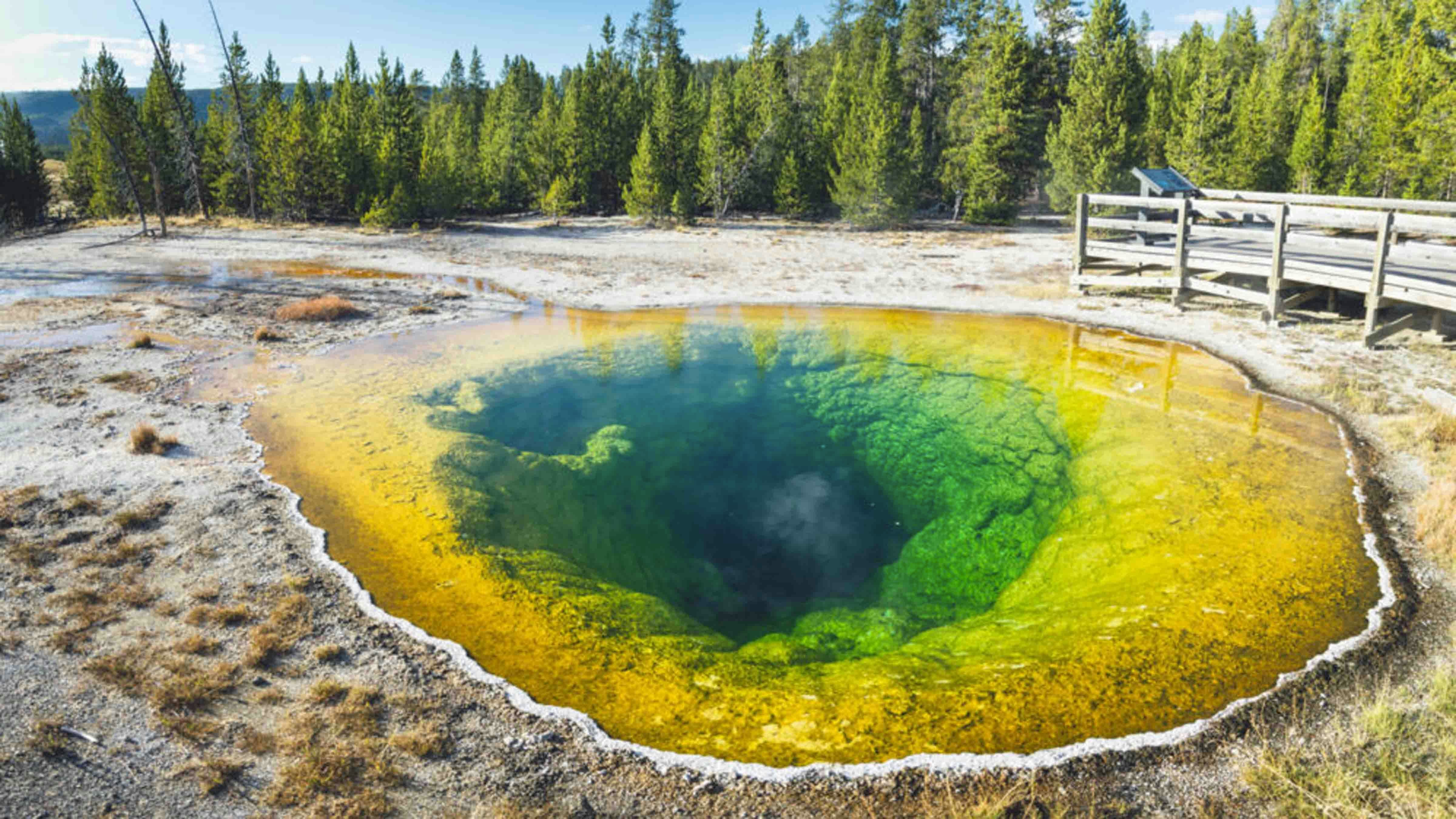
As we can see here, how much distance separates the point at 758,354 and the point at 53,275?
2309 cm

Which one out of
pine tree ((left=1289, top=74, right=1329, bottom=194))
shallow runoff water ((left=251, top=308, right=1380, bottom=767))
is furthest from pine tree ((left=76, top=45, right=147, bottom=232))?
pine tree ((left=1289, top=74, right=1329, bottom=194))

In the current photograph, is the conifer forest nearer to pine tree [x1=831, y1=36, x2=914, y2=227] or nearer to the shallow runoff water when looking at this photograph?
pine tree [x1=831, y1=36, x2=914, y2=227]

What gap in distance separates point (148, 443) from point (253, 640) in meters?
5.90

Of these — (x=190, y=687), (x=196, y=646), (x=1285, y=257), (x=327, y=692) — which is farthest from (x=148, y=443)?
(x=1285, y=257)

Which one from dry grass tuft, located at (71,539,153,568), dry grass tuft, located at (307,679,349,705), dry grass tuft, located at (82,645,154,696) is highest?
dry grass tuft, located at (71,539,153,568)

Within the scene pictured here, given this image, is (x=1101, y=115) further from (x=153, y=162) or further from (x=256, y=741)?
(x=153, y=162)

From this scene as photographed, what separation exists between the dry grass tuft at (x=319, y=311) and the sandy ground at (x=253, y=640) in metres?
0.53

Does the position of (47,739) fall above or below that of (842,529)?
above

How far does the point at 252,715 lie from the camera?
6.16 metres

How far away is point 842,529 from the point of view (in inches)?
444

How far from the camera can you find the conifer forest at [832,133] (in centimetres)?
3519

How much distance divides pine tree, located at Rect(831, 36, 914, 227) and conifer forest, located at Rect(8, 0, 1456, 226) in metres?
0.12

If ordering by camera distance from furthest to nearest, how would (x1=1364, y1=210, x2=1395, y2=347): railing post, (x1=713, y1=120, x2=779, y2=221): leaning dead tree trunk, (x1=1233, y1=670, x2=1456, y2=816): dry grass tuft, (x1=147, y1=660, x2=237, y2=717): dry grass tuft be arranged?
(x1=713, y1=120, x2=779, y2=221): leaning dead tree trunk, (x1=1364, y1=210, x2=1395, y2=347): railing post, (x1=147, y1=660, x2=237, y2=717): dry grass tuft, (x1=1233, y1=670, x2=1456, y2=816): dry grass tuft

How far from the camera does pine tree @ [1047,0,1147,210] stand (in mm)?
33969
